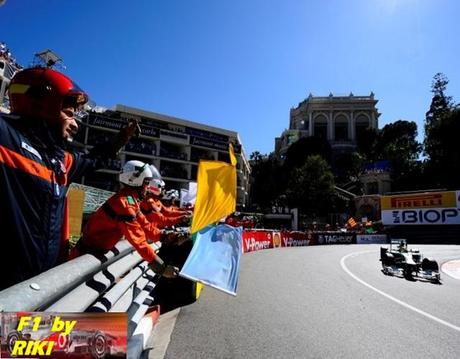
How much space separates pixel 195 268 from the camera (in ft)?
12.1

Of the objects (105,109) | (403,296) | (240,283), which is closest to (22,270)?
(240,283)

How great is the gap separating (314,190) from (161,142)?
2554cm

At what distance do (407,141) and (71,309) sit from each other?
2935 inches

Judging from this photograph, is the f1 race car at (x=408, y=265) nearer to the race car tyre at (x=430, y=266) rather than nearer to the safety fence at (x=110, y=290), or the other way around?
the race car tyre at (x=430, y=266)

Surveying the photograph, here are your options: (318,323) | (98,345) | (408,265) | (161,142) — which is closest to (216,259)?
→ (98,345)

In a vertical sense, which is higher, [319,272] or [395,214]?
[395,214]

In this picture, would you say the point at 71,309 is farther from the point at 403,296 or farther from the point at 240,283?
the point at 403,296

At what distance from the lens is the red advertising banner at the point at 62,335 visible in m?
1.35

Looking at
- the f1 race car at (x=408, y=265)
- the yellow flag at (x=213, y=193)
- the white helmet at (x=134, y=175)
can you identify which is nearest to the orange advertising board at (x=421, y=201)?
the f1 race car at (x=408, y=265)

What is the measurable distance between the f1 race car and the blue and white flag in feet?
31.3

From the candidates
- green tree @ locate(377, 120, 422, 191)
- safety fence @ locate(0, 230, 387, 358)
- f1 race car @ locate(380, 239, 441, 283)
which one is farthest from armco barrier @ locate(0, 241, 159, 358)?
green tree @ locate(377, 120, 422, 191)

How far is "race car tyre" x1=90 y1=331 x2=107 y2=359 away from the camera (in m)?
1.44

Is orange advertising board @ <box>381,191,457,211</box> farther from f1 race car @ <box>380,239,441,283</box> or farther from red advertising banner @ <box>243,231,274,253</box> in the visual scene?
f1 race car @ <box>380,239,441,283</box>

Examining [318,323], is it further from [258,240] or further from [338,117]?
[338,117]
